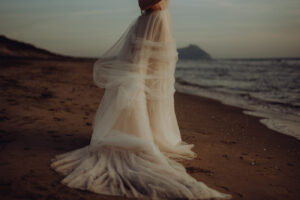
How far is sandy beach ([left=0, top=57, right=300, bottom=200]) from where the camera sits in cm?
283

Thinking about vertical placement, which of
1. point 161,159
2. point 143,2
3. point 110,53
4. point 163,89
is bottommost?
point 161,159

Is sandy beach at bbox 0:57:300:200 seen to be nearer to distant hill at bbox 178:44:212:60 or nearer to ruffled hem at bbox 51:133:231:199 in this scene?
ruffled hem at bbox 51:133:231:199

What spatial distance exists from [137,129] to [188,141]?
168cm

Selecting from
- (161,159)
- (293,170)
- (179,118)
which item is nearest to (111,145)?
(161,159)

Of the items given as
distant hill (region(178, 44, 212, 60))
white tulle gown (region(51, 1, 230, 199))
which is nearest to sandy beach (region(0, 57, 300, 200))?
white tulle gown (region(51, 1, 230, 199))

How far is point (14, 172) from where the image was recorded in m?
2.96

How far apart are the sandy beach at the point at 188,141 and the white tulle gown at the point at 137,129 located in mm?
263

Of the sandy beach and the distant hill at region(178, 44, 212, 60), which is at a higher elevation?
the distant hill at region(178, 44, 212, 60)

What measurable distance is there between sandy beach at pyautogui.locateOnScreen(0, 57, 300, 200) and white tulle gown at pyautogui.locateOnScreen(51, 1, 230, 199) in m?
0.26

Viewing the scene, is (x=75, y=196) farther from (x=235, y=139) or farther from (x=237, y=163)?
(x=235, y=139)

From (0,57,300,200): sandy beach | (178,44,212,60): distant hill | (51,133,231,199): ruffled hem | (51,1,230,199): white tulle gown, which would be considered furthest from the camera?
(178,44,212,60): distant hill

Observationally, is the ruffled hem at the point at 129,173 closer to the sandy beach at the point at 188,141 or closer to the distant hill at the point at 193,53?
the sandy beach at the point at 188,141

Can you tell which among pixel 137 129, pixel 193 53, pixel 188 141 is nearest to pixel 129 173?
pixel 137 129

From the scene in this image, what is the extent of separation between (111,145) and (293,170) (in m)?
2.50
